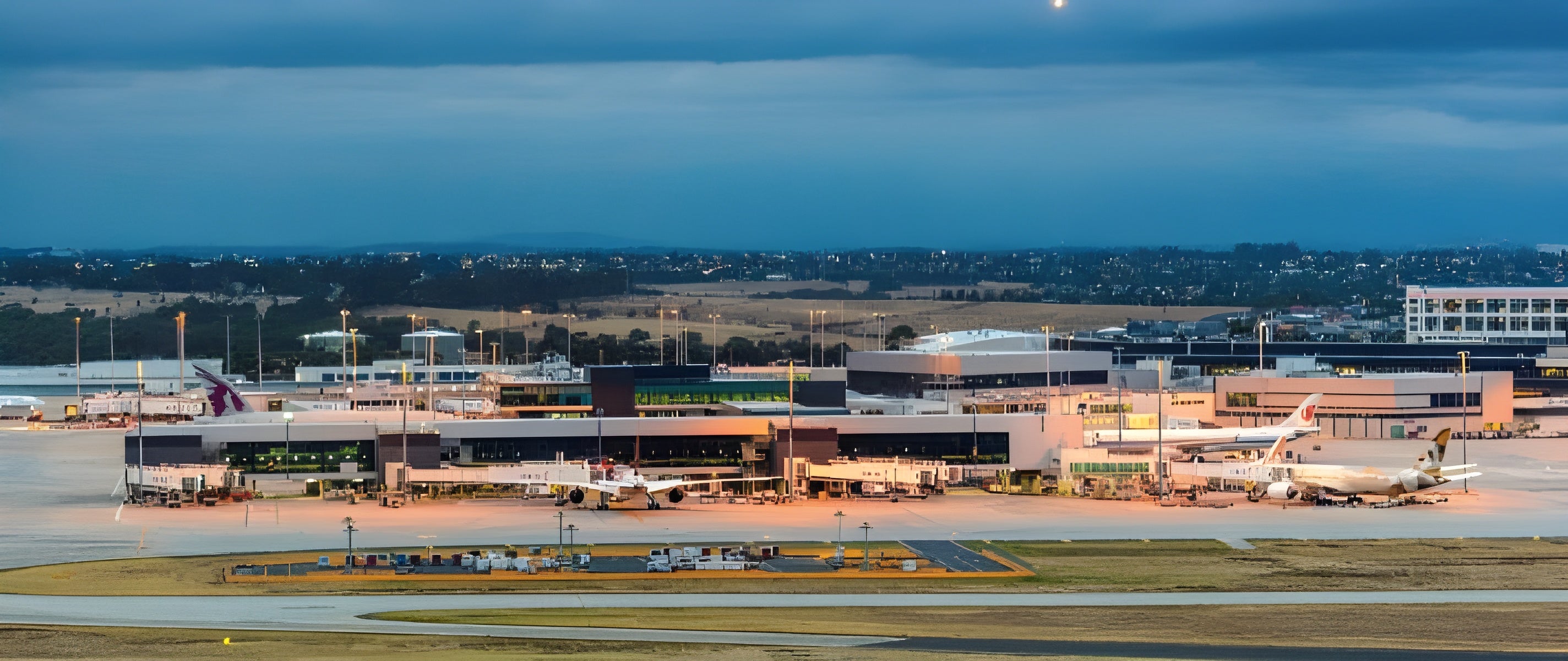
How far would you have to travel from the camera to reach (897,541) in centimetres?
8256

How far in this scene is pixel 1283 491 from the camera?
104500 mm

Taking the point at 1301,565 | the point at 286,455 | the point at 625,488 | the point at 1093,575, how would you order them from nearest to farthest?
1. the point at 1093,575
2. the point at 1301,565
3. the point at 625,488
4. the point at 286,455

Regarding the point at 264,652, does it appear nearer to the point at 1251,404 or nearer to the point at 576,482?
the point at 576,482

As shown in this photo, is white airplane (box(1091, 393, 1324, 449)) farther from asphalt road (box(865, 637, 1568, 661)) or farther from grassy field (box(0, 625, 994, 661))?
grassy field (box(0, 625, 994, 661))

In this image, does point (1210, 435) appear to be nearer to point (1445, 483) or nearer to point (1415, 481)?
point (1445, 483)

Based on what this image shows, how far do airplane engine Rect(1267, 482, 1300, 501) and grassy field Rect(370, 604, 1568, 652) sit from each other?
39091 millimetres

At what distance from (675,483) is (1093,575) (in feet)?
107

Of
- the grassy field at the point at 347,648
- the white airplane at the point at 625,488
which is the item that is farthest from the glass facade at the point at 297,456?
the grassy field at the point at 347,648

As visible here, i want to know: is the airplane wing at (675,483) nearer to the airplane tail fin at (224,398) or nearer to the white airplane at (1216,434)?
the white airplane at (1216,434)

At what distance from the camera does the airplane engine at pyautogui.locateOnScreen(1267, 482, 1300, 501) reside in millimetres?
104312

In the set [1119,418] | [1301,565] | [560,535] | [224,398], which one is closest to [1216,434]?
[1119,418]

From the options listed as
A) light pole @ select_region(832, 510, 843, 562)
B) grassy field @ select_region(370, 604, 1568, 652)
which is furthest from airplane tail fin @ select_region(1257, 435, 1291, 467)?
grassy field @ select_region(370, 604, 1568, 652)

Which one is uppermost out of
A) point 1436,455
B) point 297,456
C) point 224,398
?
point 224,398

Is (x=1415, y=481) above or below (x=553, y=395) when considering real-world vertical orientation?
below
